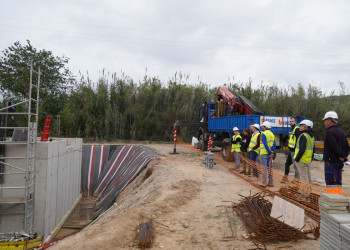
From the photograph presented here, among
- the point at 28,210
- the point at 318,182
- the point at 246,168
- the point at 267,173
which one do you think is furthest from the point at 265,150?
the point at 28,210

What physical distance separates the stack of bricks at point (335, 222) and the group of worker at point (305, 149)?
1.68 m

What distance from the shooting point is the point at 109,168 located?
1571 centimetres

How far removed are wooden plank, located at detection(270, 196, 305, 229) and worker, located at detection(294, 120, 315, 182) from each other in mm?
1942

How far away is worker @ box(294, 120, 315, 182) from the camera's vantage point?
5895 mm

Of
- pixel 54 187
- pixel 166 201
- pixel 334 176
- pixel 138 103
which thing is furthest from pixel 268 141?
pixel 138 103

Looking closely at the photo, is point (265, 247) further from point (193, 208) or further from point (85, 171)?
point (85, 171)

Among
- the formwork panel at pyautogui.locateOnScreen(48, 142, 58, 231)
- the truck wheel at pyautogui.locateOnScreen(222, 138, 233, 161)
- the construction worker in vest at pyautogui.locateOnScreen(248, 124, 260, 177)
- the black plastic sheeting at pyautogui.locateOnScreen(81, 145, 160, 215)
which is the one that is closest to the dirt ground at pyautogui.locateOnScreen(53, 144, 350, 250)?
the construction worker in vest at pyautogui.locateOnScreen(248, 124, 260, 177)

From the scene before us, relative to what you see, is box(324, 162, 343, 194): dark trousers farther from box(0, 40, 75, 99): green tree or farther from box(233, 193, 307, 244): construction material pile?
box(0, 40, 75, 99): green tree

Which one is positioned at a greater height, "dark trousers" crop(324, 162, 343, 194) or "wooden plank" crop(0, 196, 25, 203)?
"dark trousers" crop(324, 162, 343, 194)

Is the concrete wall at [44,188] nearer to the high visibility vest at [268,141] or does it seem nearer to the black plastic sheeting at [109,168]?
the black plastic sheeting at [109,168]

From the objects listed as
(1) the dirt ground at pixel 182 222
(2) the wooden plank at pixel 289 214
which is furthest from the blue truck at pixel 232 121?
(2) the wooden plank at pixel 289 214

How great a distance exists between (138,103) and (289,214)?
1926 cm

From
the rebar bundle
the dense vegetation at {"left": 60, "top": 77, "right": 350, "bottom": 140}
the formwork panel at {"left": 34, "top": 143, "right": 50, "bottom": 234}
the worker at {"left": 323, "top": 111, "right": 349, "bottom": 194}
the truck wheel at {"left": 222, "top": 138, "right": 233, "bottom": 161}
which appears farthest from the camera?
the dense vegetation at {"left": 60, "top": 77, "right": 350, "bottom": 140}

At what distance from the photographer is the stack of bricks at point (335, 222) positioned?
8.93 ft
